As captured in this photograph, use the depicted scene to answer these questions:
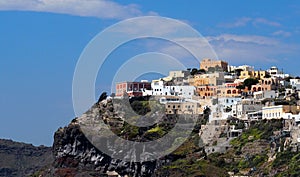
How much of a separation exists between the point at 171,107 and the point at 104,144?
22.1 ft

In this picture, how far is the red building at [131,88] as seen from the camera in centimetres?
7956

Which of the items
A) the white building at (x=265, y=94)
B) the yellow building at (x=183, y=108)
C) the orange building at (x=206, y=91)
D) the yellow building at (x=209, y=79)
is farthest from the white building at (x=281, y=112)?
the yellow building at (x=209, y=79)

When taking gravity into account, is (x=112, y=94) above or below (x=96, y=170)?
above

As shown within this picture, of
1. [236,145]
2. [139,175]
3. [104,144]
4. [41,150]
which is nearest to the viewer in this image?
[236,145]

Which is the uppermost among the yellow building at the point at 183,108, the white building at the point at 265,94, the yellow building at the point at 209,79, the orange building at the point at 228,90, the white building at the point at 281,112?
the yellow building at the point at 209,79

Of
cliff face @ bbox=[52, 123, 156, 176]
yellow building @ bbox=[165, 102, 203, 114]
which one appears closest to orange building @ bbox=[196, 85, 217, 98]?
yellow building @ bbox=[165, 102, 203, 114]

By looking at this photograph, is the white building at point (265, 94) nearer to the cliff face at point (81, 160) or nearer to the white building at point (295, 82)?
the white building at point (295, 82)

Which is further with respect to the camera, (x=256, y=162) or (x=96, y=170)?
(x=96, y=170)

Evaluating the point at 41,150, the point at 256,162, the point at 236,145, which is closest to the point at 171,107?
the point at 236,145

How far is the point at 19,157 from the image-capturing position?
160 meters

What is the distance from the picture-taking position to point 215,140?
64.9 meters

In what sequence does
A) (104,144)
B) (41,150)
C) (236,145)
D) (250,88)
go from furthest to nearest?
(41,150) < (250,88) < (104,144) < (236,145)

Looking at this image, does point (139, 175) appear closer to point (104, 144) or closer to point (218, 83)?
point (104, 144)

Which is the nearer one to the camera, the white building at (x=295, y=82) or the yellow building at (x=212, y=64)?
the white building at (x=295, y=82)
